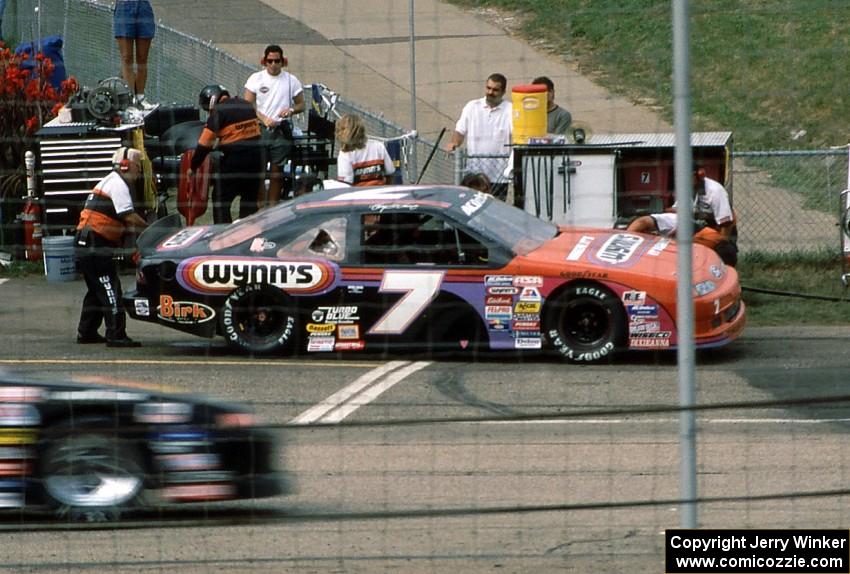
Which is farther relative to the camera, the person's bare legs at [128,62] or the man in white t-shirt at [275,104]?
the person's bare legs at [128,62]

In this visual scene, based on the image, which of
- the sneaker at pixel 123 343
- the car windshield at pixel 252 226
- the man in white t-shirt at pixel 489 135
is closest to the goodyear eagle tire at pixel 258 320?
the car windshield at pixel 252 226

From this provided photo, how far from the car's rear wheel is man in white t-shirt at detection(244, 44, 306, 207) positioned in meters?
6.88

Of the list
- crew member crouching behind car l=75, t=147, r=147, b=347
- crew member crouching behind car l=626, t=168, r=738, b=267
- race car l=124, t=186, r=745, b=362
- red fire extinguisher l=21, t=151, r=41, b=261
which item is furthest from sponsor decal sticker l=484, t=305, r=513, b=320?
red fire extinguisher l=21, t=151, r=41, b=261

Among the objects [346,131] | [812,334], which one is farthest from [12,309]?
[812,334]

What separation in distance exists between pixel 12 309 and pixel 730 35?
8031 mm

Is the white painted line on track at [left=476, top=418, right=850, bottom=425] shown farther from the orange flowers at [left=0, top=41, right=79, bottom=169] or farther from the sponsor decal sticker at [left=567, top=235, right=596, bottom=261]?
the orange flowers at [left=0, top=41, right=79, bottom=169]

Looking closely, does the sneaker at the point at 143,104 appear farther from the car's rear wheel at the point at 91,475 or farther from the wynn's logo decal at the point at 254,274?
the car's rear wheel at the point at 91,475

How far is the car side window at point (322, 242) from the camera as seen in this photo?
11.0 meters

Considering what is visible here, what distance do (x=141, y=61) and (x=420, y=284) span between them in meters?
6.24

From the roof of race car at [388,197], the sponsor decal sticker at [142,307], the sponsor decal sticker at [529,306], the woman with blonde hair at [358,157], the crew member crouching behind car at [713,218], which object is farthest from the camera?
the woman with blonde hair at [358,157]

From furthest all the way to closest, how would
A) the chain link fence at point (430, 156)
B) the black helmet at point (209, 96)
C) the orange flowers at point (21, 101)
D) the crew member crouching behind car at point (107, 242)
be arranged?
1. the orange flowers at point (21, 101)
2. the black helmet at point (209, 96)
3. the chain link fence at point (430, 156)
4. the crew member crouching behind car at point (107, 242)

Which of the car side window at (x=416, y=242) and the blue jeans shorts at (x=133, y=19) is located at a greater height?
the blue jeans shorts at (x=133, y=19)

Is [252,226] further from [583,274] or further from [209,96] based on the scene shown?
[209,96]

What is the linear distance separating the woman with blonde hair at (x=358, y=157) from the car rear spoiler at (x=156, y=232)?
1397 millimetres
